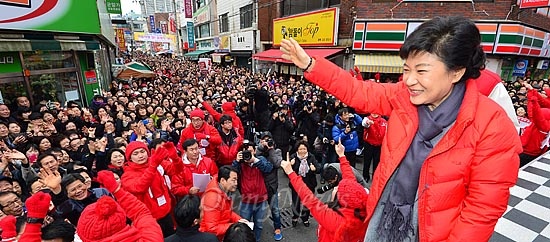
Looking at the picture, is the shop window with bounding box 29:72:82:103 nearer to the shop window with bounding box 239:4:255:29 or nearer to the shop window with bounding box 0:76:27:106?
the shop window with bounding box 0:76:27:106

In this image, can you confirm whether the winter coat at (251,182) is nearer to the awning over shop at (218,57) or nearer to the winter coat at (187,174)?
the winter coat at (187,174)

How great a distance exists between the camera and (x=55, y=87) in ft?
28.3

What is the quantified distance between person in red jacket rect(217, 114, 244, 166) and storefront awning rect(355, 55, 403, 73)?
8.50 metres

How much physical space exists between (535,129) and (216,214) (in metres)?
5.03

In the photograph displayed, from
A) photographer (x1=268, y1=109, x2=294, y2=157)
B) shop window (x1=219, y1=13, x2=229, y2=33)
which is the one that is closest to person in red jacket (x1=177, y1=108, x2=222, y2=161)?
photographer (x1=268, y1=109, x2=294, y2=157)

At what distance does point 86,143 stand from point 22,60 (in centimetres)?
545

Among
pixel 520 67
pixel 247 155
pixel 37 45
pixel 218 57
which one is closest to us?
pixel 247 155

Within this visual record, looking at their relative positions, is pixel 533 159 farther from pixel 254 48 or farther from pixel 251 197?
pixel 254 48

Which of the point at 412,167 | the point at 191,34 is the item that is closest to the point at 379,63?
the point at 412,167

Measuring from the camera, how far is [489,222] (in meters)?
1.15

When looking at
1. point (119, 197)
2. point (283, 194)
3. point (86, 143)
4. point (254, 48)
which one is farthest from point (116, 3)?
point (119, 197)

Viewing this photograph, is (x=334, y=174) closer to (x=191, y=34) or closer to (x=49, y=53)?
(x=49, y=53)

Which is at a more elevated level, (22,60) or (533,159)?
(22,60)

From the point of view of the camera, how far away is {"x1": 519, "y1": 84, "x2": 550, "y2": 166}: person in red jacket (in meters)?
4.16
